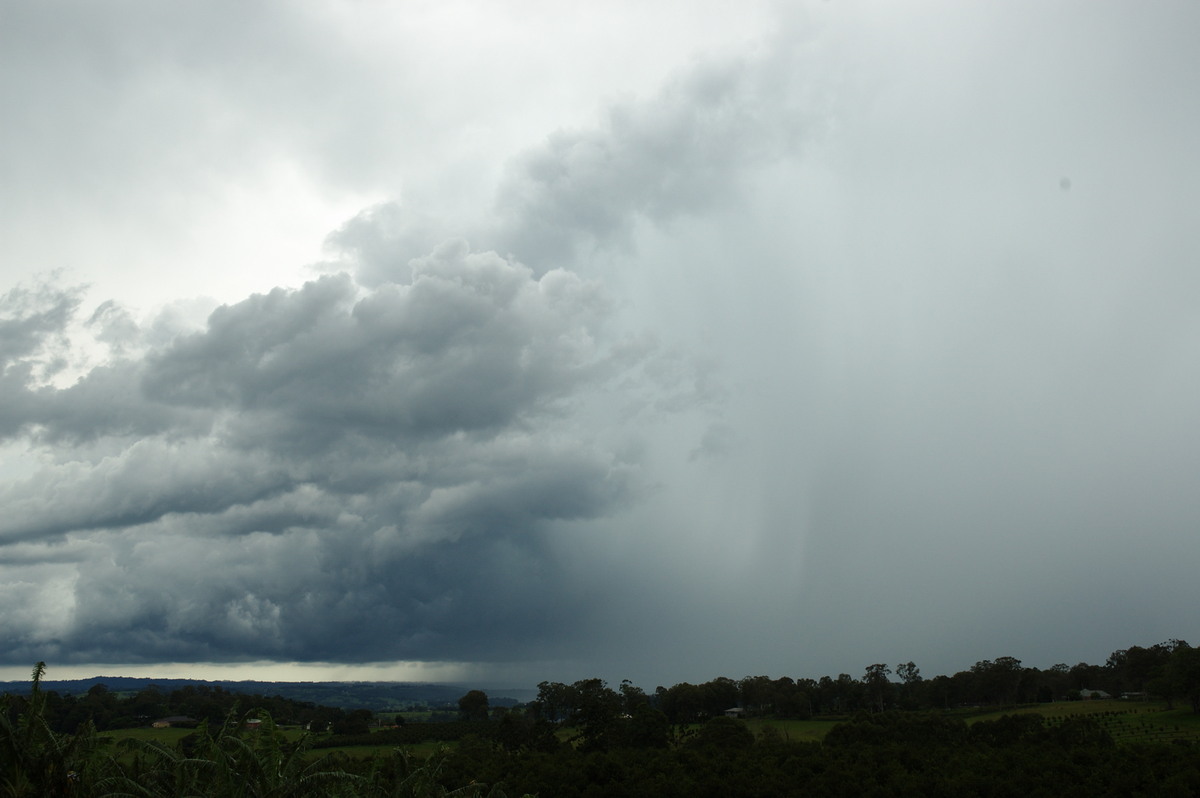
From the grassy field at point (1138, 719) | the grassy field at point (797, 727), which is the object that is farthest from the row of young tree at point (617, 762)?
the grassy field at point (797, 727)

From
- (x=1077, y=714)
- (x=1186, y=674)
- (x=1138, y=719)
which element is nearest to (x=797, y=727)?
(x=1077, y=714)

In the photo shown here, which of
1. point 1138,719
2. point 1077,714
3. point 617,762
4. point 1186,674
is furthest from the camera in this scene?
point 1077,714

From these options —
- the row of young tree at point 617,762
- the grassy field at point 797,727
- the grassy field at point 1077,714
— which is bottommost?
the grassy field at point 797,727

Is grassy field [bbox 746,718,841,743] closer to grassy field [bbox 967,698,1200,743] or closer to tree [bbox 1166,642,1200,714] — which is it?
grassy field [bbox 967,698,1200,743]

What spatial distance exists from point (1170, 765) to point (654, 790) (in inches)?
1962

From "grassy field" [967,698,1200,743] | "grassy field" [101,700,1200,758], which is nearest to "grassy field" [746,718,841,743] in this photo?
"grassy field" [101,700,1200,758]

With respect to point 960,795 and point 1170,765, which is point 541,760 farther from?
point 1170,765

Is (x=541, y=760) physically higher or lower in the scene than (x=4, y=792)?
lower

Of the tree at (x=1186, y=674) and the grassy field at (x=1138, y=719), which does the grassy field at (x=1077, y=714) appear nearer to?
the grassy field at (x=1138, y=719)

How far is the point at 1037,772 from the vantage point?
250ft

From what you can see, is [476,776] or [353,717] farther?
[353,717]

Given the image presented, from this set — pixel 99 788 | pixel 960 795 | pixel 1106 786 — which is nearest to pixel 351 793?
pixel 99 788

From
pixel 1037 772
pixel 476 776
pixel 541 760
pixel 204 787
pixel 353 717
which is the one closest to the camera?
pixel 204 787

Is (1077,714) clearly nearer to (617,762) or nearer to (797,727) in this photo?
(797,727)
